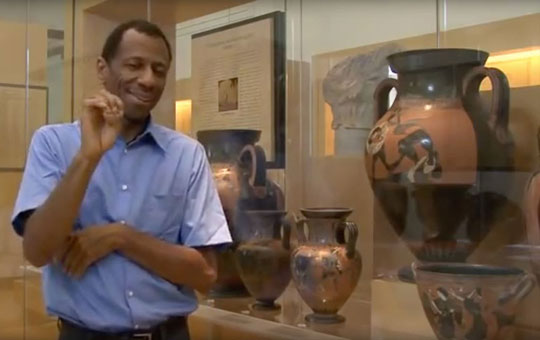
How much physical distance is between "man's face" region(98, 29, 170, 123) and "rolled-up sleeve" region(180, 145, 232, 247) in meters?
0.11

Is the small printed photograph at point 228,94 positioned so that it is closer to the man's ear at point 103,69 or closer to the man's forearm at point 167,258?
the man's ear at point 103,69

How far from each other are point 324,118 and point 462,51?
1.53 ft

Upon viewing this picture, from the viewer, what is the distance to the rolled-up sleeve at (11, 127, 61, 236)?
93cm

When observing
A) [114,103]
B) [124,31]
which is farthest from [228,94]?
[114,103]

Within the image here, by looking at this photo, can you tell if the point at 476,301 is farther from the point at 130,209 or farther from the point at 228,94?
the point at 228,94

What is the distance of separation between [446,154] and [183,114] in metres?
0.84

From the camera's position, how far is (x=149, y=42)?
1014 mm

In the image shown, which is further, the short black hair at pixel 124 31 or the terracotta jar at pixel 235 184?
the terracotta jar at pixel 235 184

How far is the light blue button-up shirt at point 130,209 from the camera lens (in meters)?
0.94

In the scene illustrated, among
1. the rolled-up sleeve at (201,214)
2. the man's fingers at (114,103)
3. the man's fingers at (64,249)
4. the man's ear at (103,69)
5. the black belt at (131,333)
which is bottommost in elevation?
the black belt at (131,333)

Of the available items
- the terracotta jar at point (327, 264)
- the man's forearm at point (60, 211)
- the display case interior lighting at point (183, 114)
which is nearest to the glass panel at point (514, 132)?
the terracotta jar at point (327, 264)

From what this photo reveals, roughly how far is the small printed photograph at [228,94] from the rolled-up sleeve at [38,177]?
0.80 metres

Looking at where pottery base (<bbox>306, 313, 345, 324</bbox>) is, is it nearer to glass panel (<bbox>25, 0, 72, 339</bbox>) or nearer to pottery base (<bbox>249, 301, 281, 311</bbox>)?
pottery base (<bbox>249, 301, 281, 311</bbox>)

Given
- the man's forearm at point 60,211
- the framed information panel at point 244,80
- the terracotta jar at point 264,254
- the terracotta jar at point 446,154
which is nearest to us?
the man's forearm at point 60,211
